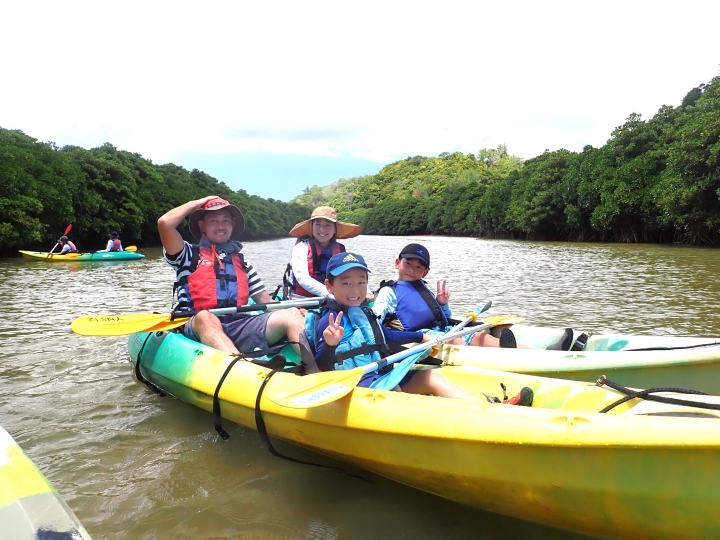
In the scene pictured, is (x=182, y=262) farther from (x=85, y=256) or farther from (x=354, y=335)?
(x=85, y=256)

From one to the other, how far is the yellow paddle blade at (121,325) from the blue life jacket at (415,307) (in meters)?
1.78

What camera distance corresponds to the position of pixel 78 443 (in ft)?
11.2

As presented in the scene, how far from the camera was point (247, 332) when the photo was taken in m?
4.17

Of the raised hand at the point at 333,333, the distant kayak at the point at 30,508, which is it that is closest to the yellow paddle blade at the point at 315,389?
the raised hand at the point at 333,333

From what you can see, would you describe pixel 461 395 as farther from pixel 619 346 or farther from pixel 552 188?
pixel 552 188

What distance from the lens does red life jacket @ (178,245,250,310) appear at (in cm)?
427

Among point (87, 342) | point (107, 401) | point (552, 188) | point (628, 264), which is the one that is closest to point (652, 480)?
point (107, 401)

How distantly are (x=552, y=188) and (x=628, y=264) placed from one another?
836 inches

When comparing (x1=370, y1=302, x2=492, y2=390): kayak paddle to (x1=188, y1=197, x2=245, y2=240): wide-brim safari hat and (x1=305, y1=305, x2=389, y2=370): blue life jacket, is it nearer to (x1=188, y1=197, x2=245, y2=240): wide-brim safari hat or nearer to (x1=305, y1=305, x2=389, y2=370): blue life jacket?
(x1=305, y1=305, x2=389, y2=370): blue life jacket

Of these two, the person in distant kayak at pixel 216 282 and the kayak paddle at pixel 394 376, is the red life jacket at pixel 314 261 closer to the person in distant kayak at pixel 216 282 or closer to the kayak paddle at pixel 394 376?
the person in distant kayak at pixel 216 282

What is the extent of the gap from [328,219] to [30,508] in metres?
3.86

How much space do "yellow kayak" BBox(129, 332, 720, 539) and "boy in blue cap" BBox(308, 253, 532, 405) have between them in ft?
0.98

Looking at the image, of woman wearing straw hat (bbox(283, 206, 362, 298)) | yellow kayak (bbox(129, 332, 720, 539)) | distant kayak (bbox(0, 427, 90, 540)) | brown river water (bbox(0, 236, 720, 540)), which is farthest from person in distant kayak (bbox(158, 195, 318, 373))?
distant kayak (bbox(0, 427, 90, 540))

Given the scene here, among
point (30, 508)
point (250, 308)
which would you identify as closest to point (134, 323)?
point (250, 308)
